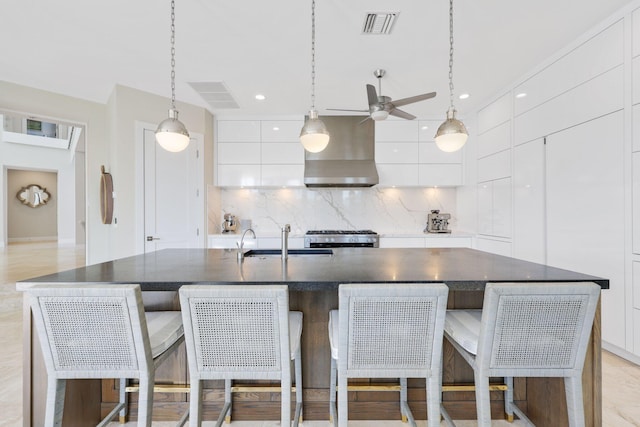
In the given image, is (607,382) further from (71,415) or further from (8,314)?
(8,314)

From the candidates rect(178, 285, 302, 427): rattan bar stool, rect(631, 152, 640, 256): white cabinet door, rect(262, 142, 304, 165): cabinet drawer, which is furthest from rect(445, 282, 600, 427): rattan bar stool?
rect(262, 142, 304, 165): cabinet drawer

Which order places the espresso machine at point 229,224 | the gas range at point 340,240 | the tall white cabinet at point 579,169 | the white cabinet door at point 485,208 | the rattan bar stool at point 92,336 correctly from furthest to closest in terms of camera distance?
the espresso machine at point 229,224 < the gas range at point 340,240 < the white cabinet door at point 485,208 < the tall white cabinet at point 579,169 < the rattan bar stool at point 92,336

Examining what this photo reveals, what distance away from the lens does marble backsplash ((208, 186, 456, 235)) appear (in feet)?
15.4

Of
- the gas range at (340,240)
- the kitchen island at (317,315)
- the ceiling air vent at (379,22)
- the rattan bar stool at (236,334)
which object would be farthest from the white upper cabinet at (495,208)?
the rattan bar stool at (236,334)

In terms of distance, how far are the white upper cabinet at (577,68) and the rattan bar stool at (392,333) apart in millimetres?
2515

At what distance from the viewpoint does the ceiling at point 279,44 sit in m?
2.15

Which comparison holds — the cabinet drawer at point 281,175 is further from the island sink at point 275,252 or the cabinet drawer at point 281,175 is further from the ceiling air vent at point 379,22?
the ceiling air vent at point 379,22

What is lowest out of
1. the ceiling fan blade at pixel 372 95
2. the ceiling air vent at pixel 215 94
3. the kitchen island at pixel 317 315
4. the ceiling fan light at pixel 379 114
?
the kitchen island at pixel 317 315

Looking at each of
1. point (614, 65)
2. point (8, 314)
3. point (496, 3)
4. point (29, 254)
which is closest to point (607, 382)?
point (614, 65)

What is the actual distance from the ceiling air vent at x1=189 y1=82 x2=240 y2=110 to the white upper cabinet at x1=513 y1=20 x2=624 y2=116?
3.26 m

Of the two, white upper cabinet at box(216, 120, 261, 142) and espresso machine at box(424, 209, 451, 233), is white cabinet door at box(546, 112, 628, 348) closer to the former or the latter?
espresso machine at box(424, 209, 451, 233)

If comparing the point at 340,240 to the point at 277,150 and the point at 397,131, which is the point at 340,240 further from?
the point at 397,131

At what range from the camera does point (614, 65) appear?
2.27 m

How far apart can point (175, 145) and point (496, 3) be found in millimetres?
2415
